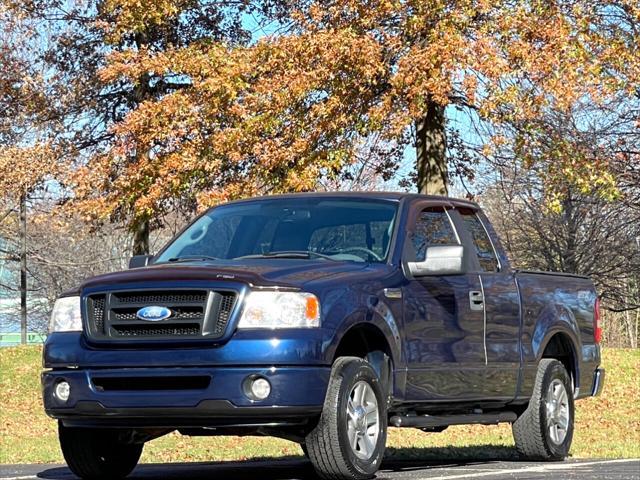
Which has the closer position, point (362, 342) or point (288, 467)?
point (362, 342)

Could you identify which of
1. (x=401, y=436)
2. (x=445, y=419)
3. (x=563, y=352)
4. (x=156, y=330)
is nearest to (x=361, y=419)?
(x=156, y=330)

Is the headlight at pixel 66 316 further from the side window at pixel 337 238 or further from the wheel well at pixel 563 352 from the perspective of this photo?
the wheel well at pixel 563 352

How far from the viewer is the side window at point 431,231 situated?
9234mm

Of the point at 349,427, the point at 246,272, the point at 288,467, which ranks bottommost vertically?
the point at 288,467

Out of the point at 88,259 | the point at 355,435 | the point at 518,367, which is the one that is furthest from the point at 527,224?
the point at 355,435

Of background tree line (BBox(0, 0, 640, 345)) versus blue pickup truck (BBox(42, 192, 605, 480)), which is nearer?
blue pickup truck (BBox(42, 192, 605, 480))

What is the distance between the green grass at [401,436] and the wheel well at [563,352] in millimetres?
965

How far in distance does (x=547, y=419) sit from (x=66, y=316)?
14.0 feet

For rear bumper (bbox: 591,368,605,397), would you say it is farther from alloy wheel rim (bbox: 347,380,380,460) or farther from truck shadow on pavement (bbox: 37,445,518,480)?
alloy wheel rim (bbox: 347,380,380,460)

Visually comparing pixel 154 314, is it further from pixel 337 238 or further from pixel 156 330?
pixel 337 238

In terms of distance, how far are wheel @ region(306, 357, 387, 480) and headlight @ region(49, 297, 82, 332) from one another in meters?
1.59

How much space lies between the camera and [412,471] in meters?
9.17

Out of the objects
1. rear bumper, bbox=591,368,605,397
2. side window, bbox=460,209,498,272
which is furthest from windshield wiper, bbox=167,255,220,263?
rear bumper, bbox=591,368,605,397

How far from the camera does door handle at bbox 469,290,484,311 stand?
9469 mm
